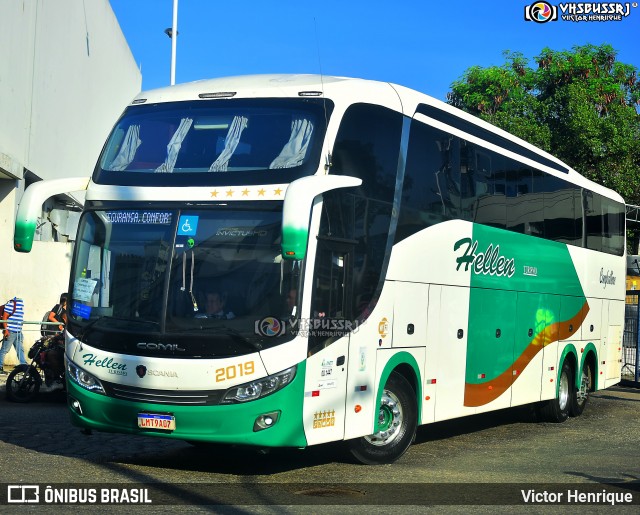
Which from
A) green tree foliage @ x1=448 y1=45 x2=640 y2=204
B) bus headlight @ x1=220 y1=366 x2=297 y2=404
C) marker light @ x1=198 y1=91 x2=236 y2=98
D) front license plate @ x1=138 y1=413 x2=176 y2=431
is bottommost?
front license plate @ x1=138 y1=413 x2=176 y2=431

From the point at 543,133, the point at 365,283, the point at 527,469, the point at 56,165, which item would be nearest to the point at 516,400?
the point at 527,469

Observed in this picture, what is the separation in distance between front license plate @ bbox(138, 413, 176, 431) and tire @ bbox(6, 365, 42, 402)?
701cm

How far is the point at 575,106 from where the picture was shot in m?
38.8

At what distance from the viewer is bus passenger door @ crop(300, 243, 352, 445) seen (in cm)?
971

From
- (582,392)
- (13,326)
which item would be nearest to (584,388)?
(582,392)

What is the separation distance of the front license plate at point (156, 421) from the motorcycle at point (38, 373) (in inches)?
263

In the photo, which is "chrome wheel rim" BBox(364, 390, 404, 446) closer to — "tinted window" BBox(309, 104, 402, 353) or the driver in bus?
"tinted window" BBox(309, 104, 402, 353)

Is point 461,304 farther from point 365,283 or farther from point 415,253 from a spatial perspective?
point 365,283

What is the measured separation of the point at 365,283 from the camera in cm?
1053

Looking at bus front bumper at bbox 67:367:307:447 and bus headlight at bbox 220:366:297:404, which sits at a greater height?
bus headlight at bbox 220:366:297:404

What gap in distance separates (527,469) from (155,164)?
5334mm

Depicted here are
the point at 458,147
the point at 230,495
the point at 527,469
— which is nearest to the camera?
the point at 230,495

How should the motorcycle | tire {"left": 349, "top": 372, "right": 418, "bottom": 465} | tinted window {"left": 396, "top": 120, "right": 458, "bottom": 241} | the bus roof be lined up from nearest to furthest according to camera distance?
the bus roof < tire {"left": 349, "top": 372, "right": 418, "bottom": 465} < tinted window {"left": 396, "top": 120, "right": 458, "bottom": 241} < the motorcycle

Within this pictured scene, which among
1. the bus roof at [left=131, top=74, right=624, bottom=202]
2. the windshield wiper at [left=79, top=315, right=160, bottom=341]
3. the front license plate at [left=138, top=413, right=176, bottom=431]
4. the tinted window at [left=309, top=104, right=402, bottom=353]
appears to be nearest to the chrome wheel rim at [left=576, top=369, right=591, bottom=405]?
the bus roof at [left=131, top=74, right=624, bottom=202]
